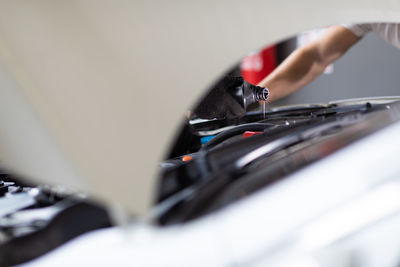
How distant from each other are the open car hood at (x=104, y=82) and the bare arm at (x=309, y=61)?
4.58 ft

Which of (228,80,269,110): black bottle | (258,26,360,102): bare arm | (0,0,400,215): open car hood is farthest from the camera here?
(258,26,360,102): bare arm

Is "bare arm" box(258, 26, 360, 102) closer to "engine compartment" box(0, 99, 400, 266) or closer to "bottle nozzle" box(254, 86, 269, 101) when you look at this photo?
"bottle nozzle" box(254, 86, 269, 101)

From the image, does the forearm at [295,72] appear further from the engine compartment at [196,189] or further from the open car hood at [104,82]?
the open car hood at [104,82]

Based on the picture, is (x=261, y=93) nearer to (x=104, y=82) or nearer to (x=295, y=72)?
(x=104, y=82)

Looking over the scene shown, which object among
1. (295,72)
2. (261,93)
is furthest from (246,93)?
(295,72)

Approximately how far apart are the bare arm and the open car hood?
140 cm

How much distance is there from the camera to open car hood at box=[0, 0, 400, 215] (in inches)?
17.6

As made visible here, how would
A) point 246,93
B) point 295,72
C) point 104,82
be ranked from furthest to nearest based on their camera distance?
1. point 295,72
2. point 246,93
3. point 104,82

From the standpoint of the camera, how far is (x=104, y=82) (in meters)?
0.46

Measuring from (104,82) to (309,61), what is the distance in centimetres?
165

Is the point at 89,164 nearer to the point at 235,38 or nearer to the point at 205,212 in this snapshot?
the point at 205,212

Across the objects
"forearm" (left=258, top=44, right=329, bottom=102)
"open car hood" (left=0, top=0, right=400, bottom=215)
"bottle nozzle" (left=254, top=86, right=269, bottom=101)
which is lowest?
"forearm" (left=258, top=44, right=329, bottom=102)

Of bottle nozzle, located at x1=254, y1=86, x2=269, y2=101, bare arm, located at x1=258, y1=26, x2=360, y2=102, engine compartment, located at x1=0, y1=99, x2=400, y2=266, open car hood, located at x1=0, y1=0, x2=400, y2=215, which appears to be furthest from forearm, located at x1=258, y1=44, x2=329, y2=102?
open car hood, located at x1=0, y1=0, x2=400, y2=215

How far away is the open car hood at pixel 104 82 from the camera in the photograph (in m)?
0.45
